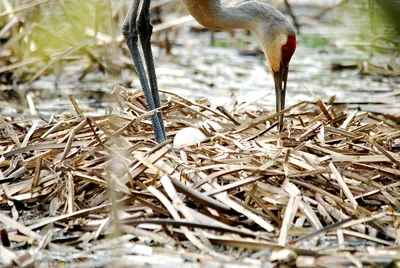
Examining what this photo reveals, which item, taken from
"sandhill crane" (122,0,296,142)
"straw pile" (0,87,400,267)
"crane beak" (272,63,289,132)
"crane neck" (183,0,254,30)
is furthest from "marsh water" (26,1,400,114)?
"straw pile" (0,87,400,267)

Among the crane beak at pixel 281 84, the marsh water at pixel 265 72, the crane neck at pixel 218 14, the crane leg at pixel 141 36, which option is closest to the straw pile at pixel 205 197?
the crane leg at pixel 141 36

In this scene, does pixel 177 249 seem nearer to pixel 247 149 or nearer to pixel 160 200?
pixel 160 200

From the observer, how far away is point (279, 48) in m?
5.70

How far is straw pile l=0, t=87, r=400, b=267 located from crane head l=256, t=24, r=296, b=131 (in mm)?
731

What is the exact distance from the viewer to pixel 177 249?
3.74m

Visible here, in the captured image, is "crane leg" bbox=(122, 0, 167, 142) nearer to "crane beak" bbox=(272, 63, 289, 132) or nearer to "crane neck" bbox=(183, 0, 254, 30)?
"crane neck" bbox=(183, 0, 254, 30)

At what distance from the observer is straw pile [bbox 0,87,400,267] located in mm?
3674

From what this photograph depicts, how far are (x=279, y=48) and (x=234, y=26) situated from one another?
0.40 meters

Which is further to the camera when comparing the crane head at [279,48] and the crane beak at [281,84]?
the crane beak at [281,84]

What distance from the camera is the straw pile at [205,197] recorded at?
3.67 meters

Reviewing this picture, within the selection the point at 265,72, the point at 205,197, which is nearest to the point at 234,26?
the point at 205,197

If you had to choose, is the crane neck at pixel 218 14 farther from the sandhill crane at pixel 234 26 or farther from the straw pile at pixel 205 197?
the straw pile at pixel 205 197

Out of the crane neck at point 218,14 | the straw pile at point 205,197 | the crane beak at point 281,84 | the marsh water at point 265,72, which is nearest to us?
the straw pile at point 205,197

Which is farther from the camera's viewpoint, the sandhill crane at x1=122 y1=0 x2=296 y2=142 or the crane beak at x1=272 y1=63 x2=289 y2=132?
the crane beak at x1=272 y1=63 x2=289 y2=132
